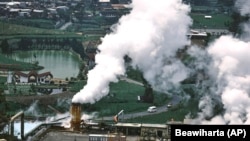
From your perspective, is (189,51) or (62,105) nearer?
(62,105)

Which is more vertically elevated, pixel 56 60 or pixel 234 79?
pixel 234 79

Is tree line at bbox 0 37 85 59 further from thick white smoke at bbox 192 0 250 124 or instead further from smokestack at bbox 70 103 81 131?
smokestack at bbox 70 103 81 131

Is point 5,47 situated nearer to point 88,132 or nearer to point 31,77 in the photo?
point 31,77

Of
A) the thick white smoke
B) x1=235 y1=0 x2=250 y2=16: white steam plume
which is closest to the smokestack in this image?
the thick white smoke

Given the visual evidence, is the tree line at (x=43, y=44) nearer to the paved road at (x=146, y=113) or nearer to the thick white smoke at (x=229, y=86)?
the paved road at (x=146, y=113)

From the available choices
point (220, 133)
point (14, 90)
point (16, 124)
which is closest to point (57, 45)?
point (14, 90)

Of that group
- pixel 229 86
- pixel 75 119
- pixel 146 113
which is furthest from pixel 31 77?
pixel 75 119

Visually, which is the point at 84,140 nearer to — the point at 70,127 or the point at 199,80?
the point at 70,127
